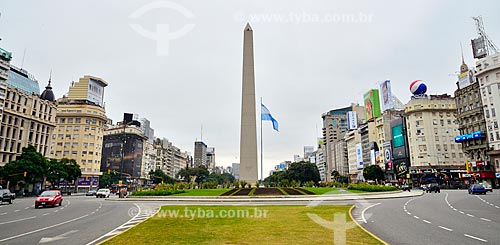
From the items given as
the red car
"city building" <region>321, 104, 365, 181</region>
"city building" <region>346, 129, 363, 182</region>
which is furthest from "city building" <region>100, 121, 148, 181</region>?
"city building" <region>321, 104, 365, 181</region>

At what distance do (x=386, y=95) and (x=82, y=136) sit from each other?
339 feet

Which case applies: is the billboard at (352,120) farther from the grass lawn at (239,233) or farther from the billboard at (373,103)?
the grass lawn at (239,233)

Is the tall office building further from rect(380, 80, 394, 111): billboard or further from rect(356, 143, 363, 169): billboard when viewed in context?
rect(356, 143, 363, 169): billboard

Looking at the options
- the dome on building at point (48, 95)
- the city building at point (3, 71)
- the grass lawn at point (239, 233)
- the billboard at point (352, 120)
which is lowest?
the grass lawn at point (239, 233)

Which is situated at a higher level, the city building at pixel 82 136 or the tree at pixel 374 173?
the city building at pixel 82 136

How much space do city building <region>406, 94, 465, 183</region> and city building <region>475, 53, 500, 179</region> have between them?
19.2 m

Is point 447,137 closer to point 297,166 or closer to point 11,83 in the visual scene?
point 297,166

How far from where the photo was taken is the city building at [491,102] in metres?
69.1

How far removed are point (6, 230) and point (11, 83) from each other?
3515 inches

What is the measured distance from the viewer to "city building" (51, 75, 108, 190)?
323 feet

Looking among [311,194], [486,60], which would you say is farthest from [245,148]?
[486,60]

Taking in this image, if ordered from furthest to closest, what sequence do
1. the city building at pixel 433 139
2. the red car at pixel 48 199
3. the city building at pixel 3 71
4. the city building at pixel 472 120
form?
the city building at pixel 433 139, the city building at pixel 472 120, the city building at pixel 3 71, the red car at pixel 48 199

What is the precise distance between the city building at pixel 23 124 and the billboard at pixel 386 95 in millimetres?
103544

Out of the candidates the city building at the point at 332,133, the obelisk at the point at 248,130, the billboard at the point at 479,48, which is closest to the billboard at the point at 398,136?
the billboard at the point at 479,48
